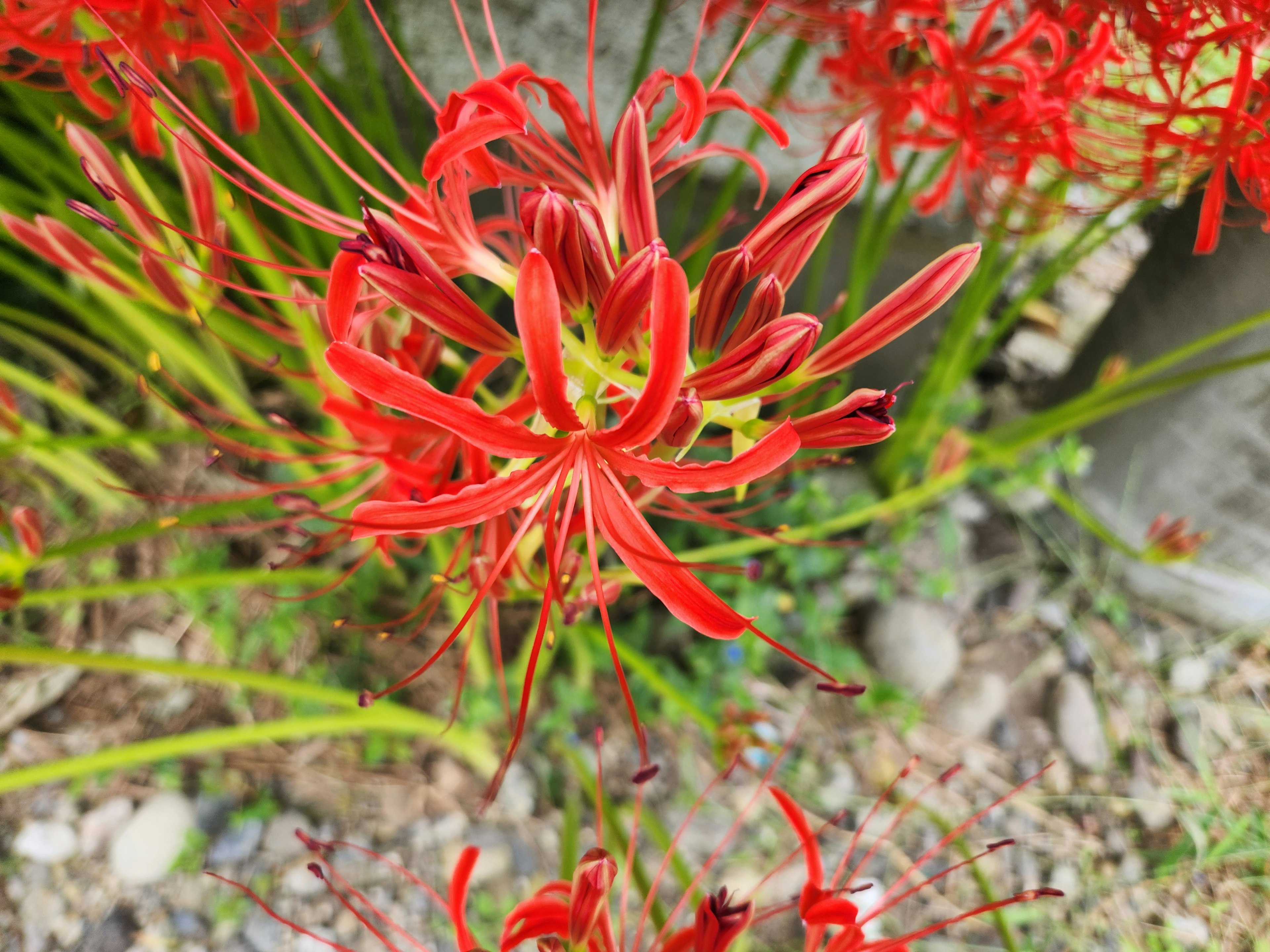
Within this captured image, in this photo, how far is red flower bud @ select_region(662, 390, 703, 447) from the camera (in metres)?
0.37

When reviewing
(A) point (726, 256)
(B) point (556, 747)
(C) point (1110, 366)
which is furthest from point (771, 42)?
(B) point (556, 747)

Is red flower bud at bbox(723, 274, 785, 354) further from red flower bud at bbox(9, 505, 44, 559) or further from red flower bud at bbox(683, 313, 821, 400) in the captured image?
red flower bud at bbox(9, 505, 44, 559)

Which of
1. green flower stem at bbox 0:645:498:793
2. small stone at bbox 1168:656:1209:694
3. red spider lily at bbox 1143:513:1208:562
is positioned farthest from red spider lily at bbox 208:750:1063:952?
small stone at bbox 1168:656:1209:694

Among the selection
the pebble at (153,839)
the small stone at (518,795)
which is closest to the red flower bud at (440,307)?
the small stone at (518,795)

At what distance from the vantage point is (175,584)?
2.13 ft

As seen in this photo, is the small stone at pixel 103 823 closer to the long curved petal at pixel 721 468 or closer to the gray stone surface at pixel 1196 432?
the long curved petal at pixel 721 468

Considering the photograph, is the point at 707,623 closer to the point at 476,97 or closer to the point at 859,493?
the point at 476,97

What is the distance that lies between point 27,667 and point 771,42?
139 cm

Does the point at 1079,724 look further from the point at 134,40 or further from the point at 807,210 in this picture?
the point at 134,40

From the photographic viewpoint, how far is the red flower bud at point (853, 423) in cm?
39

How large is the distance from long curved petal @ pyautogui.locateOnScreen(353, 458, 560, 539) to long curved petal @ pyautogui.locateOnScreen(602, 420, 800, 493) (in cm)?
6

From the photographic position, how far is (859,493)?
3.82 feet

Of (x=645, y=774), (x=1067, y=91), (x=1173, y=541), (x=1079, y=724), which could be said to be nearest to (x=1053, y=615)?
(x=1079, y=724)

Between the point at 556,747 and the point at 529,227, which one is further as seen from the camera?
the point at 556,747
